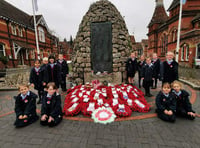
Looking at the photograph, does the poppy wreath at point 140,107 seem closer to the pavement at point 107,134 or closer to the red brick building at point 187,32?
the pavement at point 107,134

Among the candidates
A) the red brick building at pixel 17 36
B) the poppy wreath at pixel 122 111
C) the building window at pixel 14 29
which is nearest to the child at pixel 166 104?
the poppy wreath at pixel 122 111

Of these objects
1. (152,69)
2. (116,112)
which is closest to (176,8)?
(152,69)

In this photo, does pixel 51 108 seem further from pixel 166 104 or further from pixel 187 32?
pixel 187 32

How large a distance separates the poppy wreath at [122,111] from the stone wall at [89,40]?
2635 mm

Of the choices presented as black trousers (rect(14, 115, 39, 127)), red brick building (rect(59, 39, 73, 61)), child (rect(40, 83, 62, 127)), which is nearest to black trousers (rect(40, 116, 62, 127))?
child (rect(40, 83, 62, 127))

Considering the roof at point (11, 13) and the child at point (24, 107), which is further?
the roof at point (11, 13)

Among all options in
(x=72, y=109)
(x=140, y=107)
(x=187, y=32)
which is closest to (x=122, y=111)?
(x=140, y=107)

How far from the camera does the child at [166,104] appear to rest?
2.86 metres

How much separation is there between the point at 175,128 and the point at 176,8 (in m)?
24.1

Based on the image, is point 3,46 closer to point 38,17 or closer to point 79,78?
point 38,17

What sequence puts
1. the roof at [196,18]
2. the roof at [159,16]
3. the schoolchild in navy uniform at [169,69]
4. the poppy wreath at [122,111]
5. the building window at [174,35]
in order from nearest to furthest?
the poppy wreath at [122,111]
the schoolchild in navy uniform at [169,69]
the roof at [196,18]
the building window at [174,35]
the roof at [159,16]

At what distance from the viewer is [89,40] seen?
228 inches

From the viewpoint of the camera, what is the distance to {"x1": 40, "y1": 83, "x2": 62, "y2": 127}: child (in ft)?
→ 9.27

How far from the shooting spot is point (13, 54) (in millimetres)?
15477
